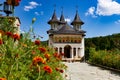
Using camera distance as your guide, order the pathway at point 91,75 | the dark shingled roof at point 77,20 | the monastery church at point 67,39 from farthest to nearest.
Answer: the dark shingled roof at point 77,20 → the monastery church at point 67,39 → the pathway at point 91,75

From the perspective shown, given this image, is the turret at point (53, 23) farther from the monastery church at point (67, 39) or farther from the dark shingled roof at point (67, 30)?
the dark shingled roof at point (67, 30)

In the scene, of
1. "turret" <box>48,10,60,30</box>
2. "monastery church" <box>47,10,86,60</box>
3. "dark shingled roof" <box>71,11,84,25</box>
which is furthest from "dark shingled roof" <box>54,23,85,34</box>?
"dark shingled roof" <box>71,11,84,25</box>

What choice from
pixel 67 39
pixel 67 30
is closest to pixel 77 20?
pixel 67 30

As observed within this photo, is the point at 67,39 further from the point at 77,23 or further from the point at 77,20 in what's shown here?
the point at 77,20

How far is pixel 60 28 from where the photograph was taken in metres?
46.6

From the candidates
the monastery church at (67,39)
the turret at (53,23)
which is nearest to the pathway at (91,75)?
the monastery church at (67,39)

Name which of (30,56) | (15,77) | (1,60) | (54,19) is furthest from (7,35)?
(54,19)

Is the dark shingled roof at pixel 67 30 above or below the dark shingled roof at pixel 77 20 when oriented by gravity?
below

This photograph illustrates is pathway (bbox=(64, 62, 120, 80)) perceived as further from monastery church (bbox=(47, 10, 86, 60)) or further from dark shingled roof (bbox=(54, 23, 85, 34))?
dark shingled roof (bbox=(54, 23, 85, 34))

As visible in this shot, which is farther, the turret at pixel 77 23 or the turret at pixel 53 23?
the turret at pixel 77 23

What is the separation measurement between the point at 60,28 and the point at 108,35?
1749 cm

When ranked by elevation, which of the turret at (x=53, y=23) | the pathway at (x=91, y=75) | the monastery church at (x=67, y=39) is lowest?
the pathway at (x=91, y=75)

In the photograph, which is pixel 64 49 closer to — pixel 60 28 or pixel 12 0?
pixel 60 28

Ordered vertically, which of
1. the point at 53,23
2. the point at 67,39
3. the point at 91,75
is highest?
the point at 53,23
